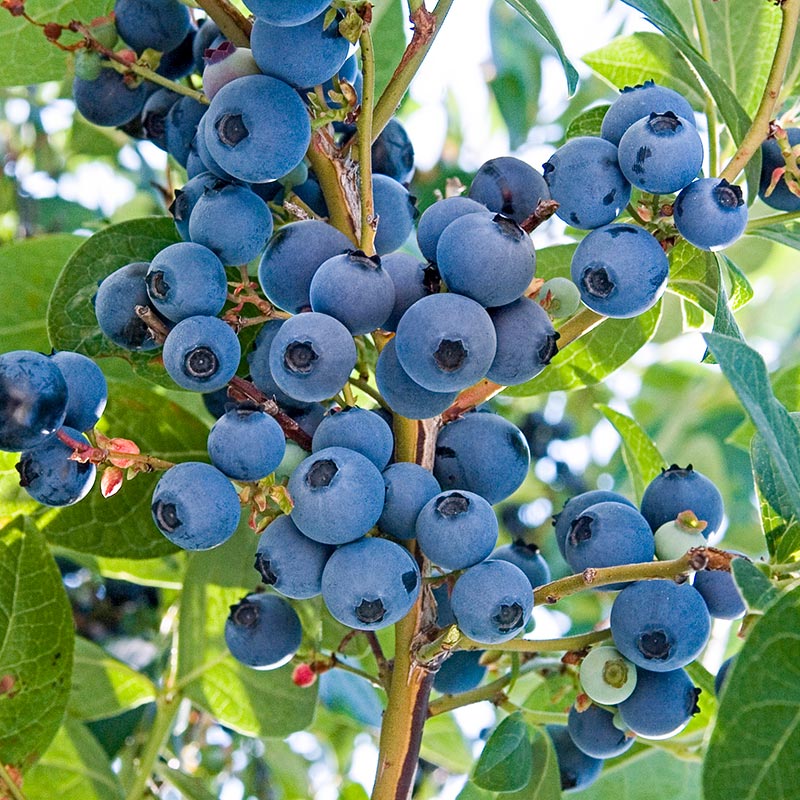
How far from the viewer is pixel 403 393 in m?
1.31

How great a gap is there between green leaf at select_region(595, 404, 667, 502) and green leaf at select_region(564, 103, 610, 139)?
1.63 feet

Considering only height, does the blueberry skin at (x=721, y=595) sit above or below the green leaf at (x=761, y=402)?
below

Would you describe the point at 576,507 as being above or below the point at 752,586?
below

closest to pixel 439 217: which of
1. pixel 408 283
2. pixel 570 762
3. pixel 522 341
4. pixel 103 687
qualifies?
pixel 408 283

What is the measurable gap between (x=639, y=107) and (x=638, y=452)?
2.34 ft

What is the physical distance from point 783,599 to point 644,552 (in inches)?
14.2

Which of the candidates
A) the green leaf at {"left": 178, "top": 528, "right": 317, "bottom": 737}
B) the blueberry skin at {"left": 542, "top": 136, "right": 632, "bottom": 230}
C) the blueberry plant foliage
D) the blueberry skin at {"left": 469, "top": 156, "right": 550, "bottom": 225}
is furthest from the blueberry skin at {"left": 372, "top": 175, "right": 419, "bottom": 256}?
the green leaf at {"left": 178, "top": 528, "right": 317, "bottom": 737}

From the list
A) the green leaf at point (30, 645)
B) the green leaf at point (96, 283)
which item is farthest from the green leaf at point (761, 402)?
the green leaf at point (30, 645)

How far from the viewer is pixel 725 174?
1.47m

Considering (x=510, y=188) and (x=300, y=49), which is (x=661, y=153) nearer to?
(x=510, y=188)

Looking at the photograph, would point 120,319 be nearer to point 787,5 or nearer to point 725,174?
point 725,174

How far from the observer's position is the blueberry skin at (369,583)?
1.24m

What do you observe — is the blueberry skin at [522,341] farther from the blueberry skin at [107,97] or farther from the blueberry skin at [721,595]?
the blueberry skin at [107,97]

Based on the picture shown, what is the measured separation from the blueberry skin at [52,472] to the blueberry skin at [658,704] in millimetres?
763
